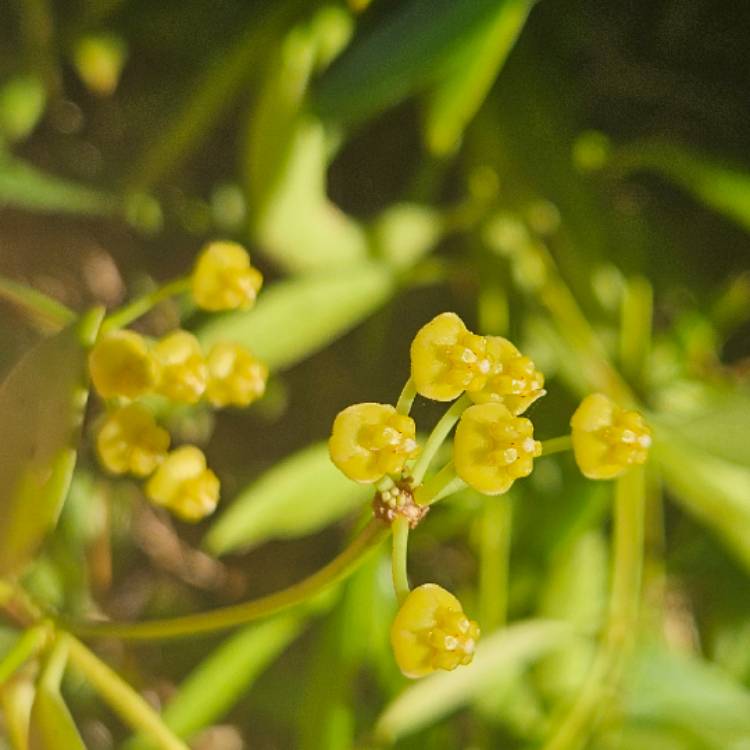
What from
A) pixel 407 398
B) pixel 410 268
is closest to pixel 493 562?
pixel 410 268

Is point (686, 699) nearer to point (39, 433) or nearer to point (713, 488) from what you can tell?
point (713, 488)

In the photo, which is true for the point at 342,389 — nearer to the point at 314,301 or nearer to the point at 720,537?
the point at 314,301

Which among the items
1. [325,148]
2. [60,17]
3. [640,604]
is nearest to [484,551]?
[640,604]

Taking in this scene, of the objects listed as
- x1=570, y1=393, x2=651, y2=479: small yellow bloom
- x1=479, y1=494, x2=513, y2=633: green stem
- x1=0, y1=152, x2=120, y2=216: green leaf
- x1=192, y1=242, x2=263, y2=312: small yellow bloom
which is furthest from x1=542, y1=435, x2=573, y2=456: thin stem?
x1=0, y1=152, x2=120, y2=216: green leaf

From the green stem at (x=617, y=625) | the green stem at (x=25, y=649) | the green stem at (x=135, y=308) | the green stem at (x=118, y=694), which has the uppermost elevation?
the green stem at (x=135, y=308)

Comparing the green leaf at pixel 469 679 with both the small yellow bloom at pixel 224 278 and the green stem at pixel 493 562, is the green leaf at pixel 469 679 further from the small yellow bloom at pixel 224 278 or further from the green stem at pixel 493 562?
the small yellow bloom at pixel 224 278

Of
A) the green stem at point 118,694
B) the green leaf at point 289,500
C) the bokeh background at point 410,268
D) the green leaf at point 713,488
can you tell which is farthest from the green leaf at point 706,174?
the green stem at point 118,694

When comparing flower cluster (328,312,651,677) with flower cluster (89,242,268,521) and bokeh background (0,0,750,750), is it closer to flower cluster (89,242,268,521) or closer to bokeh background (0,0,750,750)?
→ flower cluster (89,242,268,521)
